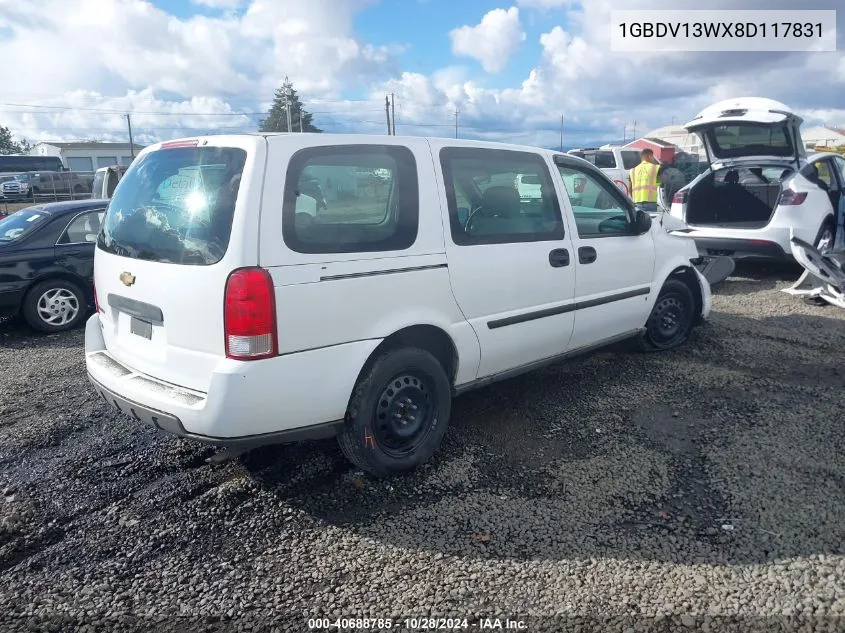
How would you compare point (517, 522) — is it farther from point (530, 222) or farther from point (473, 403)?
point (530, 222)

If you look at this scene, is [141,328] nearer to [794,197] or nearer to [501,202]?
[501,202]

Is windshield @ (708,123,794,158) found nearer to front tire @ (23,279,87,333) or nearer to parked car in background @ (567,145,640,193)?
parked car in background @ (567,145,640,193)

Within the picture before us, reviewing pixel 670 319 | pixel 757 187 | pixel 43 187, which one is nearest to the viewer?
pixel 670 319

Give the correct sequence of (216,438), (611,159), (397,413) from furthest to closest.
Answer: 1. (611,159)
2. (397,413)
3. (216,438)

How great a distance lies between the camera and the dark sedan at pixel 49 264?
6738mm

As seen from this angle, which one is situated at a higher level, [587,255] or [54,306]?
[587,255]

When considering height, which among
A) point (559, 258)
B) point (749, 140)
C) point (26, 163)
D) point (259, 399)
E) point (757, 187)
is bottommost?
point (259, 399)

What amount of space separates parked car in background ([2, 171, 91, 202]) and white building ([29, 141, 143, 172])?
35836 millimetres

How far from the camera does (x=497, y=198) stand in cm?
402

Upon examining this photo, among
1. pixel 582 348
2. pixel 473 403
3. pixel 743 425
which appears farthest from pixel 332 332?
pixel 743 425

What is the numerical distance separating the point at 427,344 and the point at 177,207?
5.11ft

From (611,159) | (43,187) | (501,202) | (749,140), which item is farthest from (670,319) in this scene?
(43,187)

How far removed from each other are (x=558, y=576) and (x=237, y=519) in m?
1.60

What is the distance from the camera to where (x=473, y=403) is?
4.63m
